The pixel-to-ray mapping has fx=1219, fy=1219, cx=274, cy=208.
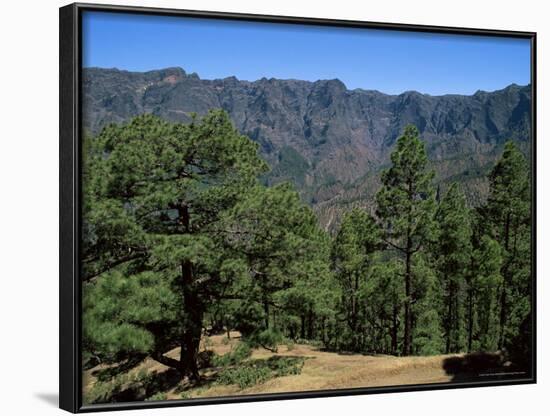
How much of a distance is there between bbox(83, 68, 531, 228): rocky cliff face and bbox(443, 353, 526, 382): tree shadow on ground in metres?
1.51

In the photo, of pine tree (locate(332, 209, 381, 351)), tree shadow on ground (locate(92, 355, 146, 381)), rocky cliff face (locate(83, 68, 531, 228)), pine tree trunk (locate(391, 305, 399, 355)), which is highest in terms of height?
rocky cliff face (locate(83, 68, 531, 228))

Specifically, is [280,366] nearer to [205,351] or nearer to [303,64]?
[205,351]

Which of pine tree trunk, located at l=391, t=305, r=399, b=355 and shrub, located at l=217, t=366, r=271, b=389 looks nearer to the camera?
shrub, located at l=217, t=366, r=271, b=389

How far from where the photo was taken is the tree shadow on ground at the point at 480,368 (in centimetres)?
1141

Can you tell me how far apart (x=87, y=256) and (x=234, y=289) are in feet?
Answer: 4.70

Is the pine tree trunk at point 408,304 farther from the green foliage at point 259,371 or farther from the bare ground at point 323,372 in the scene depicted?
the green foliage at point 259,371

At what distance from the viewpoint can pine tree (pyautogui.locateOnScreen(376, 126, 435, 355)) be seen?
37.4ft

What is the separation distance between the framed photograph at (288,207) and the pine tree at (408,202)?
0.02 meters

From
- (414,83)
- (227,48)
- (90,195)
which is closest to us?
(90,195)

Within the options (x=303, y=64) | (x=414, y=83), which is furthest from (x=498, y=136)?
(x=303, y=64)

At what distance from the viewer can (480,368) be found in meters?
11.5

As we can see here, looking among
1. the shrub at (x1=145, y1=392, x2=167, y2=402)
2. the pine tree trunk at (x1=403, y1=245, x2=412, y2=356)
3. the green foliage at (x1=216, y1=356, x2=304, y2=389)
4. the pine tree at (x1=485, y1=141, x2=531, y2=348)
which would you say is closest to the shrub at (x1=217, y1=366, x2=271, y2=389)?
the green foliage at (x1=216, y1=356, x2=304, y2=389)

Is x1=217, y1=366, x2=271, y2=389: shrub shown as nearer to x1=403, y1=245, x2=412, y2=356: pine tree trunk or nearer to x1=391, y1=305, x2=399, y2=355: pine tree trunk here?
x1=391, y1=305, x2=399, y2=355: pine tree trunk

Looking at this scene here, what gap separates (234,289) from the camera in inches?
421
